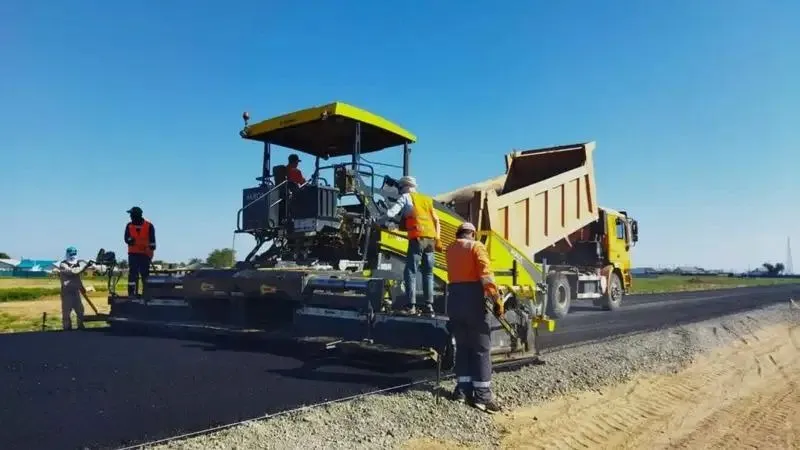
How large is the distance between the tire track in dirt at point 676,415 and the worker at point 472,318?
0.33 metres

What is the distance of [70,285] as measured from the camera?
825 centimetres

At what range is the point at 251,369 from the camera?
16.9 feet

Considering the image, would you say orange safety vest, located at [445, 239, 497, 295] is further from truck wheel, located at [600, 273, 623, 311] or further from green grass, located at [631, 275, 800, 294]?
green grass, located at [631, 275, 800, 294]

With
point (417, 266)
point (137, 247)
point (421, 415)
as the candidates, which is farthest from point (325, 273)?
point (137, 247)

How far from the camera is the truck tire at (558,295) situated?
11.4 meters

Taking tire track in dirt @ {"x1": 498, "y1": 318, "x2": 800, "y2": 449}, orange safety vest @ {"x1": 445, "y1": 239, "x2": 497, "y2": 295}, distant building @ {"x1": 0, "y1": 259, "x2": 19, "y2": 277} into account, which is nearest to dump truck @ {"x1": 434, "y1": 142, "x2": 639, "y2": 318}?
tire track in dirt @ {"x1": 498, "y1": 318, "x2": 800, "y2": 449}

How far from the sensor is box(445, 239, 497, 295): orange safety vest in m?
4.64

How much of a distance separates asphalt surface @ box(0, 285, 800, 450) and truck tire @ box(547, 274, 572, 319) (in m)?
6.73

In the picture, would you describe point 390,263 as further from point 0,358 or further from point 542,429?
point 0,358

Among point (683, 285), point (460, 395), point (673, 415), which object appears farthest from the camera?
point (683, 285)

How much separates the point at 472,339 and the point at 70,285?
6.32 m

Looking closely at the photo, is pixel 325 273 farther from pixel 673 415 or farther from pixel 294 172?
Answer: pixel 673 415

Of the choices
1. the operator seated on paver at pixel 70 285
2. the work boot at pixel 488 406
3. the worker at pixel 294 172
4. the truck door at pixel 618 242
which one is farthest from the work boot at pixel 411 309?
the truck door at pixel 618 242

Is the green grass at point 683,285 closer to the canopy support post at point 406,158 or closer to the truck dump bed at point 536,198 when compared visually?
the truck dump bed at point 536,198
